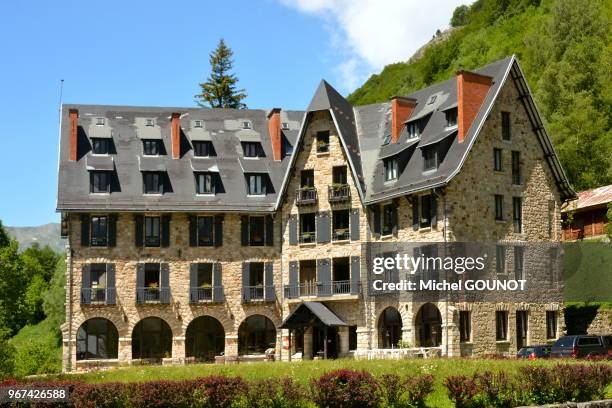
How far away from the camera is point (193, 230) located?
58.0 m

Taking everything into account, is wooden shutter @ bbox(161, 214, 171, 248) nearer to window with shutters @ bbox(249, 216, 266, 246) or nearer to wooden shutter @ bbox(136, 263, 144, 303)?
wooden shutter @ bbox(136, 263, 144, 303)

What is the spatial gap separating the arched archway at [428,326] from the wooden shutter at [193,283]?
1337cm

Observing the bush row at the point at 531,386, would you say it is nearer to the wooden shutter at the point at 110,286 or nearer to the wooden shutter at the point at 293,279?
the wooden shutter at the point at 293,279

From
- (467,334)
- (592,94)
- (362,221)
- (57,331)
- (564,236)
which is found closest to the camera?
(467,334)

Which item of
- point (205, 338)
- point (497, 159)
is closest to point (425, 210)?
point (497, 159)

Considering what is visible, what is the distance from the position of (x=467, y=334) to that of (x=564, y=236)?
19.2 m

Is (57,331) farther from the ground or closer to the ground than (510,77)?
closer to the ground

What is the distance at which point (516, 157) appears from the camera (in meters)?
53.2

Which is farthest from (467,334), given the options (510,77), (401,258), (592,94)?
(592,94)

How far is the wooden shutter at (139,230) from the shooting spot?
188 ft

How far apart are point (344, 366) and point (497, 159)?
65.2 feet

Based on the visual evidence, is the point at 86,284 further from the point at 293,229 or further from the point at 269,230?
the point at 293,229

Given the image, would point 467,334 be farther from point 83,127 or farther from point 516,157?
point 83,127

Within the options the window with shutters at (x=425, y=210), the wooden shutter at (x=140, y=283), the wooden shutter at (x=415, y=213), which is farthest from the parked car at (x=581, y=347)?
the wooden shutter at (x=140, y=283)
